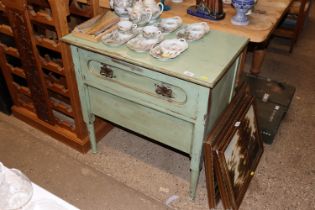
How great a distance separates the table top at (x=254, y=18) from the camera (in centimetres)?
161

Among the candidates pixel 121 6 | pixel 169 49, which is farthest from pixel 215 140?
pixel 121 6

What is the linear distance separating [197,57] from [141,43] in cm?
25

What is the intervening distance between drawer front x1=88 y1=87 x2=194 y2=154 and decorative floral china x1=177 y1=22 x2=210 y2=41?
0.37 m

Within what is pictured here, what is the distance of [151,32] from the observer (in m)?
1.48

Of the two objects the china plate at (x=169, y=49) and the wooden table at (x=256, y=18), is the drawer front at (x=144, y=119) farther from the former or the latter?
the wooden table at (x=256, y=18)

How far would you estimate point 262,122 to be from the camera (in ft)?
6.89

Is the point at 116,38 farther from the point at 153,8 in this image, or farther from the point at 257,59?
the point at 257,59

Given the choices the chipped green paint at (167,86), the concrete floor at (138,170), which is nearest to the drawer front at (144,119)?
the chipped green paint at (167,86)

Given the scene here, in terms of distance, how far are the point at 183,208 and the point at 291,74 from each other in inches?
65.0

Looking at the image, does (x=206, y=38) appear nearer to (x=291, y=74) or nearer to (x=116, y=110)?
(x=116, y=110)

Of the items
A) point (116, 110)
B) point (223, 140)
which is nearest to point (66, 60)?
point (116, 110)

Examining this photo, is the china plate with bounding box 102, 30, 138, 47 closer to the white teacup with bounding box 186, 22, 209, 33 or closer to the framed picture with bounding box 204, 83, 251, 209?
the white teacup with bounding box 186, 22, 209, 33

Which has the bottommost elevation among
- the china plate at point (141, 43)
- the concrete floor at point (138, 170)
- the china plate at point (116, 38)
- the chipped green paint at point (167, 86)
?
the concrete floor at point (138, 170)

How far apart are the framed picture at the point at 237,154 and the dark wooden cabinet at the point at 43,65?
0.84m
